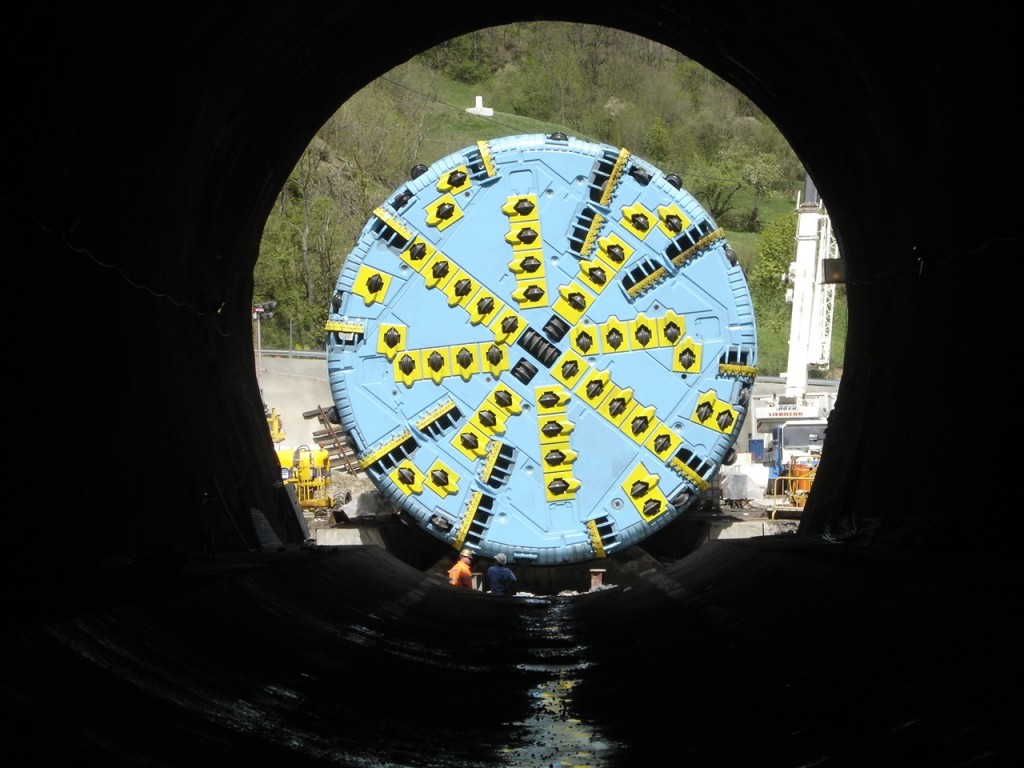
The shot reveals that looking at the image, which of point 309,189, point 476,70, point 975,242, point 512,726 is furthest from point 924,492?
point 476,70

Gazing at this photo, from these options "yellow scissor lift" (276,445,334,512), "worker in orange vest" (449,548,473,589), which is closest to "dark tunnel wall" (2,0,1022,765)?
"worker in orange vest" (449,548,473,589)

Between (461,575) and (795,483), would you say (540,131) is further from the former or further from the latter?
(461,575)

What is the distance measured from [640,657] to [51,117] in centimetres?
368

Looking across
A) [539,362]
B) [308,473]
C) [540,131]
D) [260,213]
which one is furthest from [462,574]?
[540,131]

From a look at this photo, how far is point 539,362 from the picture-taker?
14.5 meters

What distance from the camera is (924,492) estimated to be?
8.72 metres

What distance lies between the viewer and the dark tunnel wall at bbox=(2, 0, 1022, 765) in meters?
6.23

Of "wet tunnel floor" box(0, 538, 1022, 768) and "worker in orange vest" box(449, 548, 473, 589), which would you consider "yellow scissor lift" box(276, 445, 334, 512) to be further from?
"wet tunnel floor" box(0, 538, 1022, 768)

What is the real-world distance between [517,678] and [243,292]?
20.9 feet

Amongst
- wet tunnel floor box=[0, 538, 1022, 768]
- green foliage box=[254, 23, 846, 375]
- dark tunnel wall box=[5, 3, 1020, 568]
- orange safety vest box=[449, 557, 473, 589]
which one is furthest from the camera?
green foliage box=[254, 23, 846, 375]

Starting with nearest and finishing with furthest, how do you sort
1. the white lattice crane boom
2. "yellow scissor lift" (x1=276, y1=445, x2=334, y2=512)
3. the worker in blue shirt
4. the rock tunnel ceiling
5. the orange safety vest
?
the rock tunnel ceiling
the worker in blue shirt
the orange safety vest
"yellow scissor lift" (x1=276, y1=445, x2=334, y2=512)
the white lattice crane boom

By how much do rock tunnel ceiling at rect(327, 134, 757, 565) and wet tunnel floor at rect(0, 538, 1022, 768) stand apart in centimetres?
539

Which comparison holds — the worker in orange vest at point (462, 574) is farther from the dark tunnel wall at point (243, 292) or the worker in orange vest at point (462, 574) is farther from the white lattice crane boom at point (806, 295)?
the white lattice crane boom at point (806, 295)

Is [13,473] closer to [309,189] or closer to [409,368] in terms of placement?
[409,368]
